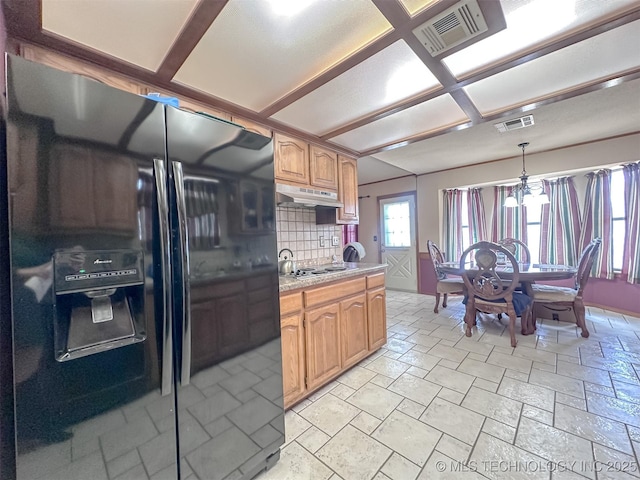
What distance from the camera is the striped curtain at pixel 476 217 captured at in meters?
4.82

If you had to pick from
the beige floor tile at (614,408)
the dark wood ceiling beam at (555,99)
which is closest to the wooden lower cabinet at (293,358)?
the beige floor tile at (614,408)

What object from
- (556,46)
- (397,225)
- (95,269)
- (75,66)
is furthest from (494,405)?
(397,225)

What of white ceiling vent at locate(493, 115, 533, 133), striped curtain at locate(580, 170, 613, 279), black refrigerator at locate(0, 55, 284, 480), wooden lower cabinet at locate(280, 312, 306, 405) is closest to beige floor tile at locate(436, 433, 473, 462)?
wooden lower cabinet at locate(280, 312, 306, 405)

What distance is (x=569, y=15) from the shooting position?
1335 millimetres

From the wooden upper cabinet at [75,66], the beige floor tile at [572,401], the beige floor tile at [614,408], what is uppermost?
the wooden upper cabinet at [75,66]

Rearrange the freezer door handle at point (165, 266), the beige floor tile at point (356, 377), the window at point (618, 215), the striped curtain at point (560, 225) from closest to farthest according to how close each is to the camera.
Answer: the freezer door handle at point (165, 266) → the beige floor tile at point (356, 377) → the window at point (618, 215) → the striped curtain at point (560, 225)

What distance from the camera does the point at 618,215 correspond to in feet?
12.1

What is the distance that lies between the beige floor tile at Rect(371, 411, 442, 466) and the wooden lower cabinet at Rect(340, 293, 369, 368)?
630 mm

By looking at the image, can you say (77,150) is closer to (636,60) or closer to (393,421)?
(393,421)

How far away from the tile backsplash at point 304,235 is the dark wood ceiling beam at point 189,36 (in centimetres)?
134

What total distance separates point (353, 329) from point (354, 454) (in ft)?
3.28

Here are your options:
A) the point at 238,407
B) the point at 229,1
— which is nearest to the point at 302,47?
the point at 229,1

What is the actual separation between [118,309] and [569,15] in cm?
251

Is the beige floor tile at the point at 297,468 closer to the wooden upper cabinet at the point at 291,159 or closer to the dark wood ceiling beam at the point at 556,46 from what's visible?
the wooden upper cabinet at the point at 291,159
